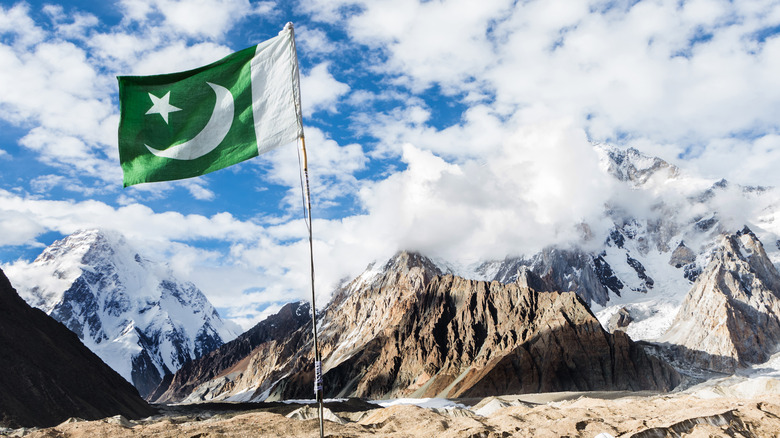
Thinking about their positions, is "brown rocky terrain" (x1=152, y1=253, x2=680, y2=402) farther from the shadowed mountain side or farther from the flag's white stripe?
the flag's white stripe

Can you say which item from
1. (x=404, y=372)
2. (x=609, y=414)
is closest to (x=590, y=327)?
(x=404, y=372)

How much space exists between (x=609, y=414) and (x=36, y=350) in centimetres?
8225

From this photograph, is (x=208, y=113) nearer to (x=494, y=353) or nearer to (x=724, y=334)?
(x=494, y=353)

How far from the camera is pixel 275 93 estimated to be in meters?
13.1

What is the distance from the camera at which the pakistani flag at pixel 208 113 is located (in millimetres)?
12945

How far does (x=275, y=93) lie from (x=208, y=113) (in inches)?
62.1

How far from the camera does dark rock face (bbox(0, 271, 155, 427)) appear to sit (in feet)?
231

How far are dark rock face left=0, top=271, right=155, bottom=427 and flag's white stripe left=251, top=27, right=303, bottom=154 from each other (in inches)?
2599

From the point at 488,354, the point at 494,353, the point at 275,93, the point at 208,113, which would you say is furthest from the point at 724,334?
the point at 208,113

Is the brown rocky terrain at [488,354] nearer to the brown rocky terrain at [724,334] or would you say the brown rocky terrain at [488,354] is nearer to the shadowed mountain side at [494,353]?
the shadowed mountain side at [494,353]

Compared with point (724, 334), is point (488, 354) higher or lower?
lower

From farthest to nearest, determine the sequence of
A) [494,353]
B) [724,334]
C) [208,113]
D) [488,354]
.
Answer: [724,334] < [488,354] < [494,353] < [208,113]

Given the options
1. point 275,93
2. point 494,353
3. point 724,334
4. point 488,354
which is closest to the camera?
point 275,93

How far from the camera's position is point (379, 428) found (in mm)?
32656
